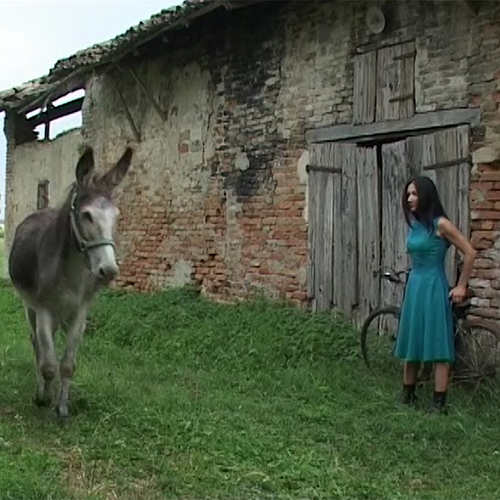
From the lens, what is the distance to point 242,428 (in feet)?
17.3

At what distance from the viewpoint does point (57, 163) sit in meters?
15.5

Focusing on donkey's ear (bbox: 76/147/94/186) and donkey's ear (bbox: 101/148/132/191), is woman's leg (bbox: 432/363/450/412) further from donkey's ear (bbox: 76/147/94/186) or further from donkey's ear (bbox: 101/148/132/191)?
donkey's ear (bbox: 76/147/94/186)

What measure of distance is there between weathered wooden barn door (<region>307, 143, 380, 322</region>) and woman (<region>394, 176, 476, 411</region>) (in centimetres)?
232

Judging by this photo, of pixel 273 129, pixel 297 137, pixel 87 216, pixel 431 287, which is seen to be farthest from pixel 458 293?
pixel 273 129

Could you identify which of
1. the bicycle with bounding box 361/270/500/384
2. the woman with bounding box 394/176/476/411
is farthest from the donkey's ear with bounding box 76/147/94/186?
the bicycle with bounding box 361/270/500/384

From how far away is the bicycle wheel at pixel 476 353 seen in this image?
660 cm

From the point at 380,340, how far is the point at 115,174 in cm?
374

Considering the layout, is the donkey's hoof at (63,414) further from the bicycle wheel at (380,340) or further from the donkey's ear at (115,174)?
the bicycle wheel at (380,340)

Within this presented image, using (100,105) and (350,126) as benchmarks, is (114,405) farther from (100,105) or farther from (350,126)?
(100,105)

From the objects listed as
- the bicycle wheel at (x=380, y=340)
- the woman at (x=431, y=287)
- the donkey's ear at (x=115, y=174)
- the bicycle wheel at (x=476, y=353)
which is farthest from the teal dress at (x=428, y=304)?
the donkey's ear at (x=115, y=174)

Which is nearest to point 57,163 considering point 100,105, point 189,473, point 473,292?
point 100,105

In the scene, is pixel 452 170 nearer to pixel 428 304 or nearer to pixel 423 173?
pixel 423 173

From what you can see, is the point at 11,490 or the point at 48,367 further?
the point at 48,367

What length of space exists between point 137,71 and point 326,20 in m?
4.63
